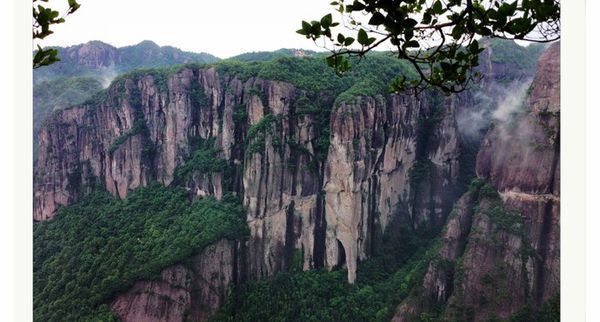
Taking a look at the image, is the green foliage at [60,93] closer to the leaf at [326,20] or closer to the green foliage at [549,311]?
the green foliage at [549,311]

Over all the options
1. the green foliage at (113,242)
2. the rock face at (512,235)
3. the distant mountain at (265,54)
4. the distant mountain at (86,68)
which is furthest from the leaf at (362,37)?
the distant mountain at (265,54)

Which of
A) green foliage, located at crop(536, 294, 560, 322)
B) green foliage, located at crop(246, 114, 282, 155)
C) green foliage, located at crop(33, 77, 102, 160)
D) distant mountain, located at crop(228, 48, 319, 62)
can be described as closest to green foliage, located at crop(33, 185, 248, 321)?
green foliage, located at crop(246, 114, 282, 155)

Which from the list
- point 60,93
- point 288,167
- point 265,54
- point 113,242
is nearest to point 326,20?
point 288,167

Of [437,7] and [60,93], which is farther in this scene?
[60,93]

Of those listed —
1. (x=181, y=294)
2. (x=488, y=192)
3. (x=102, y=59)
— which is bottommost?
(x=181, y=294)

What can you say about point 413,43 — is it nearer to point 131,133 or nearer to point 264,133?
point 264,133

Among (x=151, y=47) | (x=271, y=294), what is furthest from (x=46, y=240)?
(x=151, y=47)

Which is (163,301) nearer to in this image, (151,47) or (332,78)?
(332,78)
